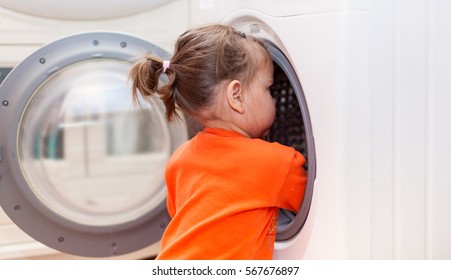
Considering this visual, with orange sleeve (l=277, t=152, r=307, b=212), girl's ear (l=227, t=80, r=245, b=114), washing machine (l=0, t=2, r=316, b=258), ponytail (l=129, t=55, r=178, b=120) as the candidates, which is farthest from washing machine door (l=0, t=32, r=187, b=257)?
orange sleeve (l=277, t=152, r=307, b=212)

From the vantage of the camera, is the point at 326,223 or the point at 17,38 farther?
the point at 17,38

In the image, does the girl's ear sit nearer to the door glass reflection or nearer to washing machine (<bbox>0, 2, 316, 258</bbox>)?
washing machine (<bbox>0, 2, 316, 258</bbox>)

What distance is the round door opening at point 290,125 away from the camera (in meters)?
0.78

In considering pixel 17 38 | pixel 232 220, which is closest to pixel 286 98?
pixel 232 220

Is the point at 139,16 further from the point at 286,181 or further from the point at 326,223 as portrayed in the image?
the point at 326,223

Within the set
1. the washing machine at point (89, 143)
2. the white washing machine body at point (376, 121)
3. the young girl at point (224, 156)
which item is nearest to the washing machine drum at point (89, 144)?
the washing machine at point (89, 143)

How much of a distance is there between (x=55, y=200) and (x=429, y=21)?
0.80 metres

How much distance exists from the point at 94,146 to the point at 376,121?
659mm

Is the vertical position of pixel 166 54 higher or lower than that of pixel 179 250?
higher

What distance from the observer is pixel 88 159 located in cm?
108

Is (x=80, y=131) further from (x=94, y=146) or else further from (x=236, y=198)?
(x=236, y=198)

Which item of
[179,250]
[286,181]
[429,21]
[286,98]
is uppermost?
[429,21]

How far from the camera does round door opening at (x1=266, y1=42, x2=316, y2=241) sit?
784 mm

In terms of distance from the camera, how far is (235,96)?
2.80ft
